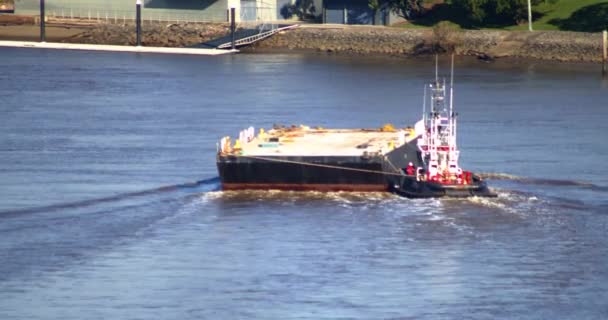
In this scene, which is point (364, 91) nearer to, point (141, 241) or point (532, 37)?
point (532, 37)

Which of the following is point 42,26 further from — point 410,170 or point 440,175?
point 440,175

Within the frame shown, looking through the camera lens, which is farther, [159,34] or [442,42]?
[159,34]

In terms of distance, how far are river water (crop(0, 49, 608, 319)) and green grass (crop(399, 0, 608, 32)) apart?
2031cm

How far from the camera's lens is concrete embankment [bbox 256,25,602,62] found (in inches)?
2611

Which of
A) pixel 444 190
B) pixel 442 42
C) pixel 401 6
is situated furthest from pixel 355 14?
pixel 444 190

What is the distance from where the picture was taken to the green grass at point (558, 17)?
6844 centimetres

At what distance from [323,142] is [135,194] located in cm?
484

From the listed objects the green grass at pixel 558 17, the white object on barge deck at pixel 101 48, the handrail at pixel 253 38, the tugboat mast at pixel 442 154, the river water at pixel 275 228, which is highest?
the green grass at pixel 558 17

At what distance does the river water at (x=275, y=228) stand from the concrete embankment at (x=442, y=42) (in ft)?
58.6

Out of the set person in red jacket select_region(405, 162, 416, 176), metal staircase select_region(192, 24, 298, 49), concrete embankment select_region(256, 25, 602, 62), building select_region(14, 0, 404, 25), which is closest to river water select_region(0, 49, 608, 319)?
person in red jacket select_region(405, 162, 416, 176)

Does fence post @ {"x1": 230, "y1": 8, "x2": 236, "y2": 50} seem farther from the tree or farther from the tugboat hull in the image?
the tugboat hull

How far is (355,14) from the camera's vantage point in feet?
242

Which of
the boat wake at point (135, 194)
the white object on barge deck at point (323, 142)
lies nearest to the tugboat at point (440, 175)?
the white object on barge deck at point (323, 142)

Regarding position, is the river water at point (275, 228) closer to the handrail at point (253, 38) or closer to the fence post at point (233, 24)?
the fence post at point (233, 24)
